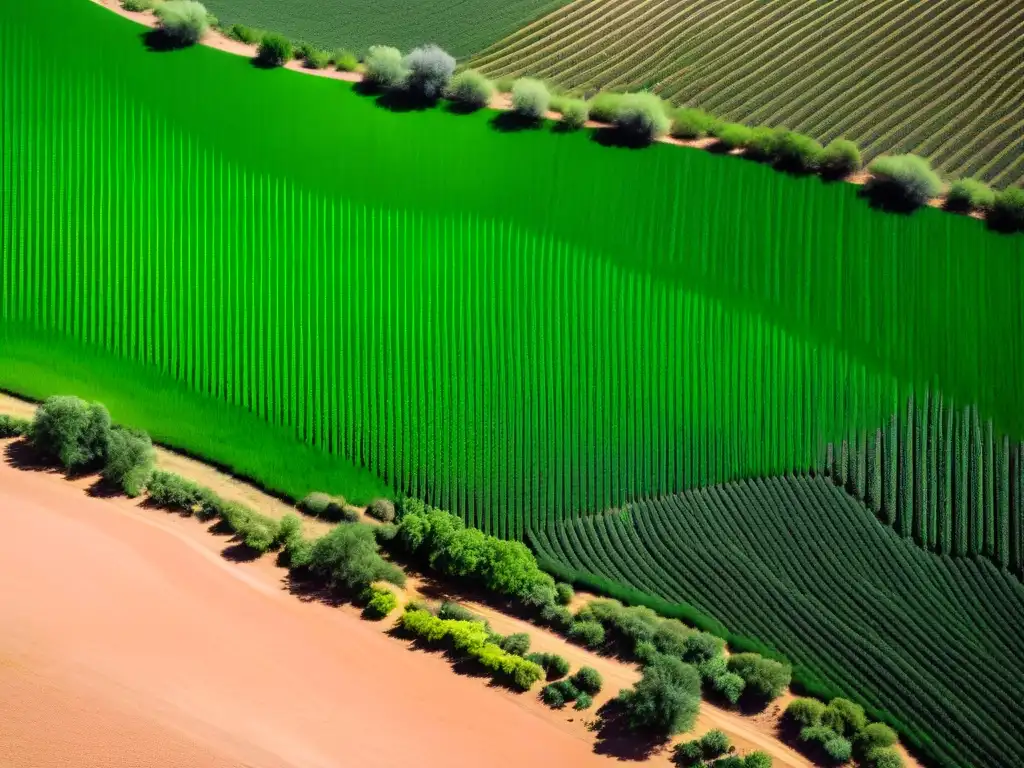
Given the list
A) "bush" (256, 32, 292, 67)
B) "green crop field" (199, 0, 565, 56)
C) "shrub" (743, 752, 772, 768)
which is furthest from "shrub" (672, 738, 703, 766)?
"bush" (256, 32, 292, 67)

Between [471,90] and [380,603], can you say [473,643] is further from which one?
[471,90]

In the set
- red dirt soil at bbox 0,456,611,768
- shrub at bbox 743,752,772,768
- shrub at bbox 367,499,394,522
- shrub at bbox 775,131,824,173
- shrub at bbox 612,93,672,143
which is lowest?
red dirt soil at bbox 0,456,611,768

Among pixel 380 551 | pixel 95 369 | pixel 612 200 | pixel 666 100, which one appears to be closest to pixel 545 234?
pixel 612 200

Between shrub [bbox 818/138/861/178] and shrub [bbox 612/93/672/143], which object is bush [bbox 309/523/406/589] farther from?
shrub [bbox 818/138/861/178]

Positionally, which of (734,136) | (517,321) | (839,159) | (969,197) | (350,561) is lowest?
(350,561)

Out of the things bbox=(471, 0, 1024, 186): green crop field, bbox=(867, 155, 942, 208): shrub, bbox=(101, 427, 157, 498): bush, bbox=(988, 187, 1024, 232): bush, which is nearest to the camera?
bbox=(101, 427, 157, 498): bush

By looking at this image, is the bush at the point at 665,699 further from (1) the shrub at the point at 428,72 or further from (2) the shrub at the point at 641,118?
(1) the shrub at the point at 428,72

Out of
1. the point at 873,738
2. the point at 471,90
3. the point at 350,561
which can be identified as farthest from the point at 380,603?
the point at 471,90
